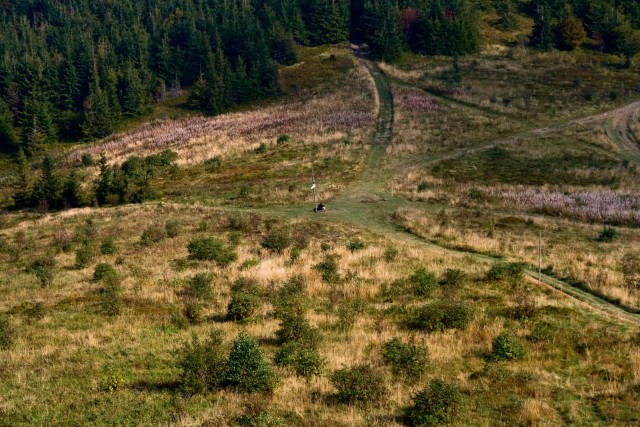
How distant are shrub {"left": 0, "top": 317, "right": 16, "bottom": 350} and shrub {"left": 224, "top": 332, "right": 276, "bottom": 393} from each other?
28.9ft

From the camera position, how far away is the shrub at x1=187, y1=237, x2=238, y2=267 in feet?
102

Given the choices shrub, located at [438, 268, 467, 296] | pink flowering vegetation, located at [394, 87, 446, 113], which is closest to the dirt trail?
pink flowering vegetation, located at [394, 87, 446, 113]

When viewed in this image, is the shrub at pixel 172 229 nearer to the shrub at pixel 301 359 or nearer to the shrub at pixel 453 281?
the shrub at pixel 453 281

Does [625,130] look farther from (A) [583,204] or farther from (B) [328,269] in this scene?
(B) [328,269]

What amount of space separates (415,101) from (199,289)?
65313mm

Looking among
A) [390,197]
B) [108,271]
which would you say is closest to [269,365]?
[108,271]

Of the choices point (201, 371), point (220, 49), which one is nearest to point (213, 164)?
point (201, 371)

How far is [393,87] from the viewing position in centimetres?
9525

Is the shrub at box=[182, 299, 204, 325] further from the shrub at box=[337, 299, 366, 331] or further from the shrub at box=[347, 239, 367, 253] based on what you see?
the shrub at box=[347, 239, 367, 253]

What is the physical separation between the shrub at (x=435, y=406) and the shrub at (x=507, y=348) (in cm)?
455

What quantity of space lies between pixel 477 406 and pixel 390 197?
104ft

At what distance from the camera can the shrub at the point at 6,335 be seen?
64.1 feet

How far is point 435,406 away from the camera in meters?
13.5

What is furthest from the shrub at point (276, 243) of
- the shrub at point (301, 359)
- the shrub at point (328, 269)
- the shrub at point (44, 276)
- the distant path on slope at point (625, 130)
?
the distant path on slope at point (625, 130)
